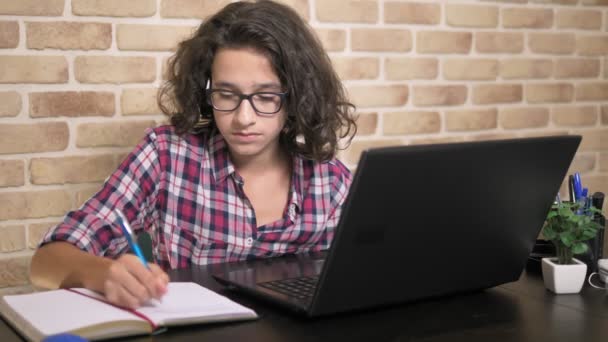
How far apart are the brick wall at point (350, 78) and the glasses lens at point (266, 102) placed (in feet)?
1.75

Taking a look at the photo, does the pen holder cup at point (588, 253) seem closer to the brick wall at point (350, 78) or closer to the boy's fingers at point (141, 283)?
the boy's fingers at point (141, 283)

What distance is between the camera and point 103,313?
995mm

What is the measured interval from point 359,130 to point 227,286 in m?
1.21

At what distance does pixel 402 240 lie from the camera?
1013 mm

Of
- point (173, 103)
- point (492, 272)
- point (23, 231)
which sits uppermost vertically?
point (173, 103)

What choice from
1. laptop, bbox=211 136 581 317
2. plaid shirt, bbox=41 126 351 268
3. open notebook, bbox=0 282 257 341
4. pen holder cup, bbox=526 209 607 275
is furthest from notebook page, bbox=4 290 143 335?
pen holder cup, bbox=526 209 607 275

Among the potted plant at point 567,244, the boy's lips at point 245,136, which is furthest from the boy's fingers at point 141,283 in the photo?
the potted plant at point 567,244

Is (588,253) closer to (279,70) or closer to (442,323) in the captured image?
(442,323)

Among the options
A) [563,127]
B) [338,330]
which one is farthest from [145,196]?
[563,127]

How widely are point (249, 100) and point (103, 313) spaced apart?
0.65 metres

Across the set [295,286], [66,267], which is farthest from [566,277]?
[66,267]

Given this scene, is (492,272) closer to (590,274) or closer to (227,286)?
(590,274)

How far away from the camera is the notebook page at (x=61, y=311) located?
37.2 inches

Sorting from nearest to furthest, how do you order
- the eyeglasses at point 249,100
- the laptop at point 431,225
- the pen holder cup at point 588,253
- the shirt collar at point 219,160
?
1. the laptop at point 431,225
2. the pen holder cup at point 588,253
3. the eyeglasses at point 249,100
4. the shirt collar at point 219,160
